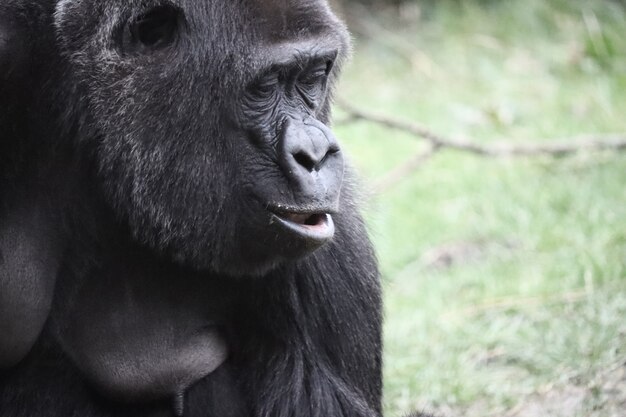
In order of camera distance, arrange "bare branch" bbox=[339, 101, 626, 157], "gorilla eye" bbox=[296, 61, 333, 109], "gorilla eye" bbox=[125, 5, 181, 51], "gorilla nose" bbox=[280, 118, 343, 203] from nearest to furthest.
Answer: "gorilla nose" bbox=[280, 118, 343, 203] → "gorilla eye" bbox=[125, 5, 181, 51] → "gorilla eye" bbox=[296, 61, 333, 109] → "bare branch" bbox=[339, 101, 626, 157]

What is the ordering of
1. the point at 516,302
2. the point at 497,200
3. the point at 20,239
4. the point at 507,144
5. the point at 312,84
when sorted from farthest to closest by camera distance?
the point at 507,144 < the point at 497,200 < the point at 516,302 < the point at 312,84 < the point at 20,239

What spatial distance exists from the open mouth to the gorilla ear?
3.66 feet

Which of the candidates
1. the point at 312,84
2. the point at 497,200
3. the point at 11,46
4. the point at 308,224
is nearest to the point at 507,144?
the point at 497,200

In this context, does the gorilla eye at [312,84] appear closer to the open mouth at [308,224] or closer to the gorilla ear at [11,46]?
the open mouth at [308,224]

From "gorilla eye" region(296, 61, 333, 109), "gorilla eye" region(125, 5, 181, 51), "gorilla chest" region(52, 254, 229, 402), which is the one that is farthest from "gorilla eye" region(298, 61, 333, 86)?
"gorilla chest" region(52, 254, 229, 402)

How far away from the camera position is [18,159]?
4.02 metres

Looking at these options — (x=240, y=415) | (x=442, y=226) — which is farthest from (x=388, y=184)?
(x=240, y=415)

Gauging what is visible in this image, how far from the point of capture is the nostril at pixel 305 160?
3832 mm

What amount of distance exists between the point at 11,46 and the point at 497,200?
5.71 metres

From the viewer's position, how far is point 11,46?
12.7 ft

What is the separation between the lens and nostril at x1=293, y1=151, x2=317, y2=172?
3832 mm

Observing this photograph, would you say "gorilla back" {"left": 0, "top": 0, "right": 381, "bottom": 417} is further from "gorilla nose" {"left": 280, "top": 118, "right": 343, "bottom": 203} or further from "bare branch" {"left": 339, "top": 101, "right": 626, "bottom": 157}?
"bare branch" {"left": 339, "top": 101, "right": 626, "bottom": 157}

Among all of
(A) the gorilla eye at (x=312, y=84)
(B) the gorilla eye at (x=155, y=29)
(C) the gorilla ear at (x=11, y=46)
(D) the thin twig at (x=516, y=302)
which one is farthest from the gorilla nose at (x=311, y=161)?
(D) the thin twig at (x=516, y=302)

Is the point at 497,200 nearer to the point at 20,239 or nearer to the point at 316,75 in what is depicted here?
the point at 316,75
